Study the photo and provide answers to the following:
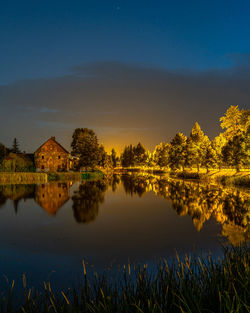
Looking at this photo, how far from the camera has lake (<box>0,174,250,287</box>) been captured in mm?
10330

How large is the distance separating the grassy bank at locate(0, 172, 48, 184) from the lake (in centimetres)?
2692

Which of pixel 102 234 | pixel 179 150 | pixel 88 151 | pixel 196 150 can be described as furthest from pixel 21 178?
pixel 179 150

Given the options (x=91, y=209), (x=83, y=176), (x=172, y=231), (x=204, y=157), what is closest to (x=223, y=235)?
(x=172, y=231)

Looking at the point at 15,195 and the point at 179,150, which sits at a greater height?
the point at 179,150

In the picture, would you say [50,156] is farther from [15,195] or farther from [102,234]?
[102,234]

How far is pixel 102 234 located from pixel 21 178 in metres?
41.7

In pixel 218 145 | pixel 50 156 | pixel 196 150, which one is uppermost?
pixel 218 145

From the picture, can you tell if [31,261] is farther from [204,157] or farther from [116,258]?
[204,157]

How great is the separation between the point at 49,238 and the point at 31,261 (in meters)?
3.75

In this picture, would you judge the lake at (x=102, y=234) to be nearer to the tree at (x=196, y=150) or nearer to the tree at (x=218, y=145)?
the tree at (x=218, y=145)

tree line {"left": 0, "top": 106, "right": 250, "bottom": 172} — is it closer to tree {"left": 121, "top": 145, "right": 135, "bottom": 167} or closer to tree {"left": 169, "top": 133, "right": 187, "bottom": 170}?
tree {"left": 169, "top": 133, "right": 187, "bottom": 170}

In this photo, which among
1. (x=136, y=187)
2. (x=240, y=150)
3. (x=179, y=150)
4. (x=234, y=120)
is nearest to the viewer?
(x=136, y=187)

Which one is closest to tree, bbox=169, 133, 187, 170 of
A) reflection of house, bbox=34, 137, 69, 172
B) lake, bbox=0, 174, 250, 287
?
reflection of house, bbox=34, 137, 69, 172

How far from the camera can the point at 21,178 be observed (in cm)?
5234
